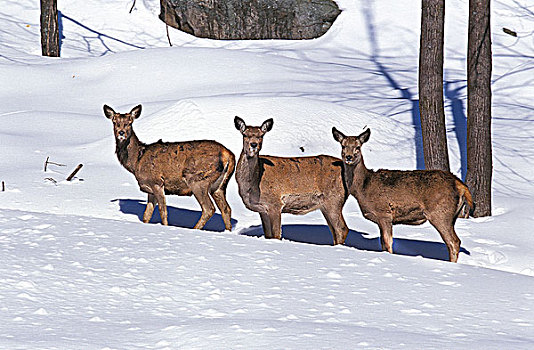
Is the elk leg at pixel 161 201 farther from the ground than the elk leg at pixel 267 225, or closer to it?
farther from the ground

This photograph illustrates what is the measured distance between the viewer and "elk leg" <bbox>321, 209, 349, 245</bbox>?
356 inches

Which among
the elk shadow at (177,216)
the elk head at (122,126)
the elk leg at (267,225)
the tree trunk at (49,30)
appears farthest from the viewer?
the tree trunk at (49,30)

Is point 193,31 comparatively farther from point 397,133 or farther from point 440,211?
point 440,211

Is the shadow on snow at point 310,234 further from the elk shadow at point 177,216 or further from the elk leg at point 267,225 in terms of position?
the elk leg at point 267,225

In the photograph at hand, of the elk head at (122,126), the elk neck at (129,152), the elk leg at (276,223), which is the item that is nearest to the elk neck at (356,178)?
the elk leg at (276,223)

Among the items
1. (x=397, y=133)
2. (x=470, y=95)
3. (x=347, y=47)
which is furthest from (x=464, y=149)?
(x=347, y=47)

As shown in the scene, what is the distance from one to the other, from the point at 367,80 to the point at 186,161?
38.7 ft

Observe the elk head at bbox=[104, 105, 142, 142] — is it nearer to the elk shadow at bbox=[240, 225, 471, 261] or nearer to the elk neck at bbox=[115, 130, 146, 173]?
the elk neck at bbox=[115, 130, 146, 173]

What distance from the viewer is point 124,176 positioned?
41.0 ft

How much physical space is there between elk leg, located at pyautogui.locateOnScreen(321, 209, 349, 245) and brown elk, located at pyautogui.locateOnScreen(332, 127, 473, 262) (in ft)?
1.15

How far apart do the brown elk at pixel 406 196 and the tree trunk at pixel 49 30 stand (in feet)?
54.8

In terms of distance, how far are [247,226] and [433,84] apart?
153 inches

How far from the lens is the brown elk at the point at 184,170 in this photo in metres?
9.31

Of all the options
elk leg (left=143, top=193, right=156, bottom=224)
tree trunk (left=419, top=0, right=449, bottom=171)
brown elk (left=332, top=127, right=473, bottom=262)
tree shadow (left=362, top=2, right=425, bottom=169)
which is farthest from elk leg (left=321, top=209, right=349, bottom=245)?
tree shadow (left=362, top=2, right=425, bottom=169)
